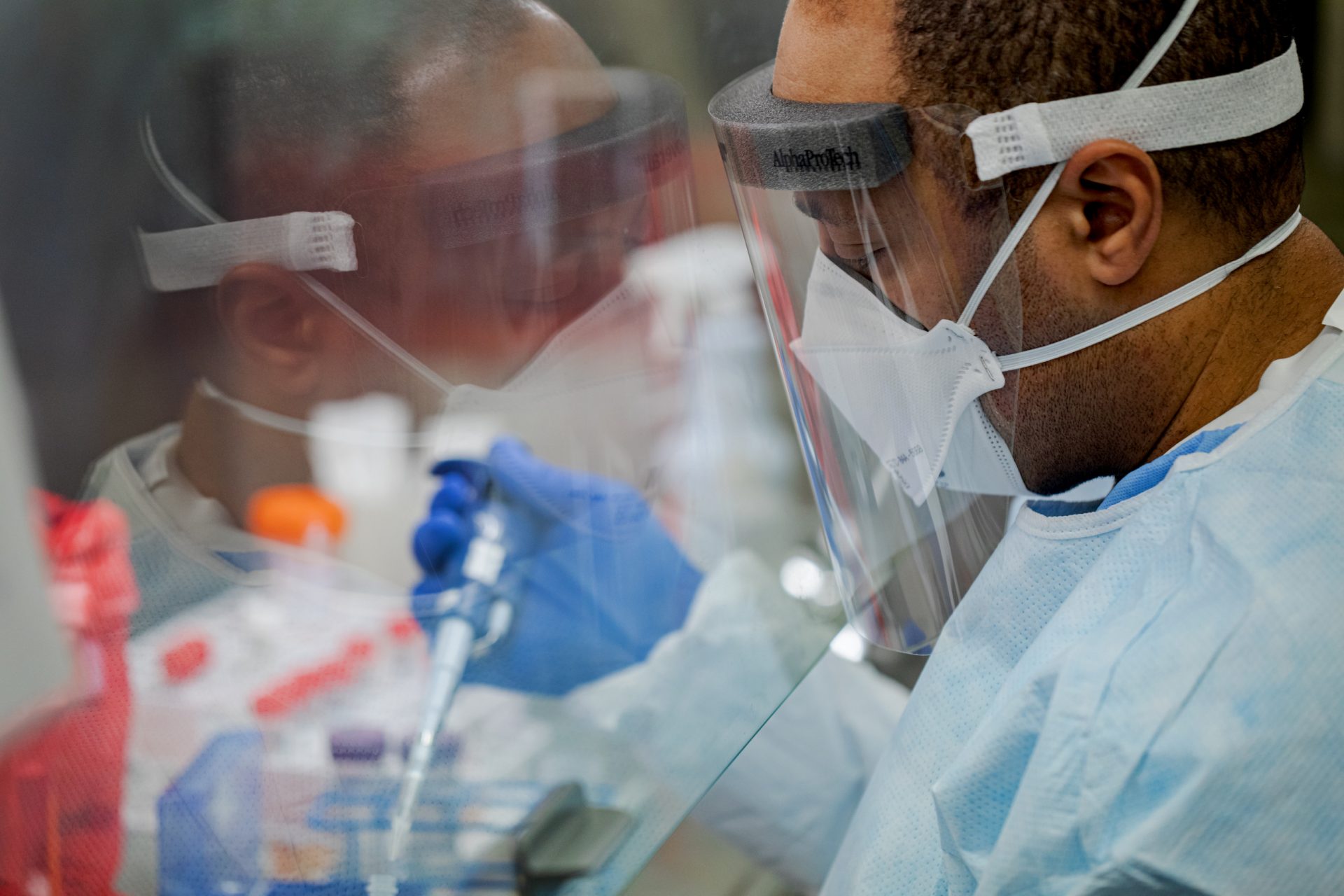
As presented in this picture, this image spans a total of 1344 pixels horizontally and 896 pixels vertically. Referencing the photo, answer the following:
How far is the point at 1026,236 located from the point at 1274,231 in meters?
0.22

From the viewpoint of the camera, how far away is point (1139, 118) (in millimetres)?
836

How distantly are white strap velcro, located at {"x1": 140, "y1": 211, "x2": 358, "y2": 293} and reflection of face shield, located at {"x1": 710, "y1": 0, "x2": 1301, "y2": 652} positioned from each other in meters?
0.39

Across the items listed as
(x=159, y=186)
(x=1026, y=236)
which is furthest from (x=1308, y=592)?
(x=159, y=186)

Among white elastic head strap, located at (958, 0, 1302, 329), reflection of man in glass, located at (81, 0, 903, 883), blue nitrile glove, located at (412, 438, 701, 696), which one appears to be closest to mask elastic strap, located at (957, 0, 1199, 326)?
white elastic head strap, located at (958, 0, 1302, 329)

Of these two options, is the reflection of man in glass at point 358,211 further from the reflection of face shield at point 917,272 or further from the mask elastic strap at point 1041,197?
the mask elastic strap at point 1041,197

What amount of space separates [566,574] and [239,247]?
539 mm

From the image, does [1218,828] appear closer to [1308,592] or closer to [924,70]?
[1308,592]

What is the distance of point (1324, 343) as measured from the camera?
34.1 inches

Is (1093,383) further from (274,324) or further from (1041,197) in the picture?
(274,324)

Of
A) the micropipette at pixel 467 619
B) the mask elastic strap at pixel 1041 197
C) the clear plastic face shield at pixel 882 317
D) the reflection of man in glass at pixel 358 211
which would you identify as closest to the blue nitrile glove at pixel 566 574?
the micropipette at pixel 467 619

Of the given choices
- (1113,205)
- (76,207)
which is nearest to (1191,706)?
(1113,205)

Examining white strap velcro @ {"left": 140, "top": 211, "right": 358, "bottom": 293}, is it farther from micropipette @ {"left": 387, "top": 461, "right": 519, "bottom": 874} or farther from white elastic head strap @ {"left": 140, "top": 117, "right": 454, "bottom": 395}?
micropipette @ {"left": 387, "top": 461, "right": 519, "bottom": 874}

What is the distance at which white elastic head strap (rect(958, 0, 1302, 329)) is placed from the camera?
84 centimetres

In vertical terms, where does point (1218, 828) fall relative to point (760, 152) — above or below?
below
